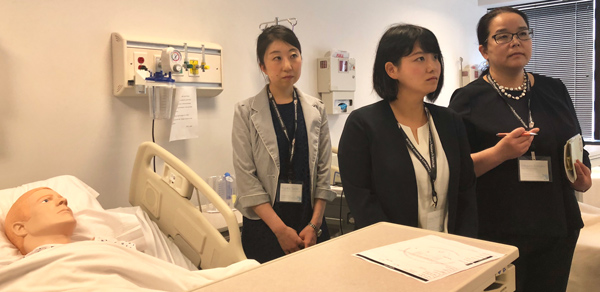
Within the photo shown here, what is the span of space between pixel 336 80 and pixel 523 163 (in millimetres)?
2002

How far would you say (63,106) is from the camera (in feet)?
7.32

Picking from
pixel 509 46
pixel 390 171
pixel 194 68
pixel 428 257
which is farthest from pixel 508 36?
pixel 194 68

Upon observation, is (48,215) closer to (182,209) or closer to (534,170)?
(182,209)

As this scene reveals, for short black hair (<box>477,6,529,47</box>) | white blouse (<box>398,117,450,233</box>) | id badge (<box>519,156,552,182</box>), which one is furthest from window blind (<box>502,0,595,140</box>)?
white blouse (<box>398,117,450,233</box>)

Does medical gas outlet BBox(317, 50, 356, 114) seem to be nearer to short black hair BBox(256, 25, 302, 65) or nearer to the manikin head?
→ short black hair BBox(256, 25, 302, 65)

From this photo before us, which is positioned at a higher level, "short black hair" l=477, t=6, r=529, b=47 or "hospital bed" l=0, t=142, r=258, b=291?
"short black hair" l=477, t=6, r=529, b=47

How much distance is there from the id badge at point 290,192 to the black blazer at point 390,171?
1.69 feet

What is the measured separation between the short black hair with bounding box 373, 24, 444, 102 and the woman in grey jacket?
21.2 inches

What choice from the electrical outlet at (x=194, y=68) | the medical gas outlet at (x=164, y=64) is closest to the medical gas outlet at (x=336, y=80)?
the medical gas outlet at (x=164, y=64)

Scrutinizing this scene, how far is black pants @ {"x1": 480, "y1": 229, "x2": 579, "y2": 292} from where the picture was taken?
1704 millimetres

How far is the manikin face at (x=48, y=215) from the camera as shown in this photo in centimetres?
172

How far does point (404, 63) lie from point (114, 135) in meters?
1.56

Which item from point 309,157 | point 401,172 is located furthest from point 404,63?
point 309,157

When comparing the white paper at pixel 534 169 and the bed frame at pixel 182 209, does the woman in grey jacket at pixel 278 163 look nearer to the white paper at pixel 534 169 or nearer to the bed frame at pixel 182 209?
the bed frame at pixel 182 209
